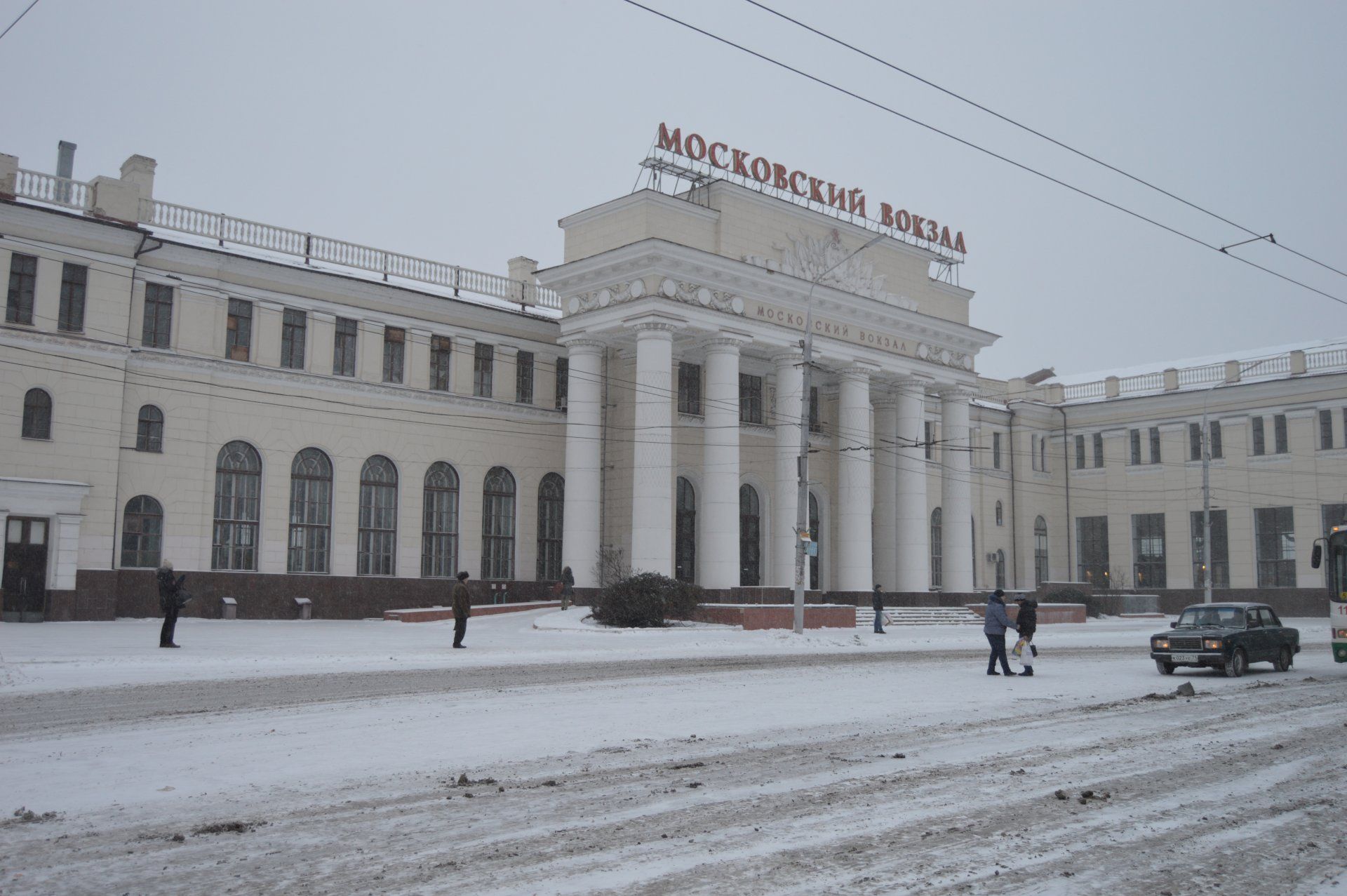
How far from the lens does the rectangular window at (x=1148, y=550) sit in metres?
63.9

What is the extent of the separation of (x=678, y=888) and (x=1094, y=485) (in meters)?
66.1

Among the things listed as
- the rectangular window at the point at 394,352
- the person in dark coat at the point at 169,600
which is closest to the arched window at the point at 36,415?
the person in dark coat at the point at 169,600

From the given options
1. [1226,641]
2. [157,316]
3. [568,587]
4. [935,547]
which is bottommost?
[1226,641]

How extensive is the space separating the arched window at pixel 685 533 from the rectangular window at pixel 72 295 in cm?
2210

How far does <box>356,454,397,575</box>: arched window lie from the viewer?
38.6 meters

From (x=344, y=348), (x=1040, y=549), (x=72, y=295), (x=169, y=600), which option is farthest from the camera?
(x=1040, y=549)

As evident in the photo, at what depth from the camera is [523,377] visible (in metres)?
43.0

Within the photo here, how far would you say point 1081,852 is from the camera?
708 cm

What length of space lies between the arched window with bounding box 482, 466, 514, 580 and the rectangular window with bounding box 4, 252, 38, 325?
1604 cm

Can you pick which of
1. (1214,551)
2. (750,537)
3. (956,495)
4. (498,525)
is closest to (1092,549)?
(1214,551)

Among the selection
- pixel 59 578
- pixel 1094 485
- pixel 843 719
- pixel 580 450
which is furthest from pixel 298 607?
pixel 1094 485

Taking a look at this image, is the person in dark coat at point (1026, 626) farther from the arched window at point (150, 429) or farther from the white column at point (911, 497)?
the arched window at point (150, 429)

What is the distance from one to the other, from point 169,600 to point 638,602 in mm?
13706

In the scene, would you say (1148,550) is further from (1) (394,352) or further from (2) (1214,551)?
(1) (394,352)
